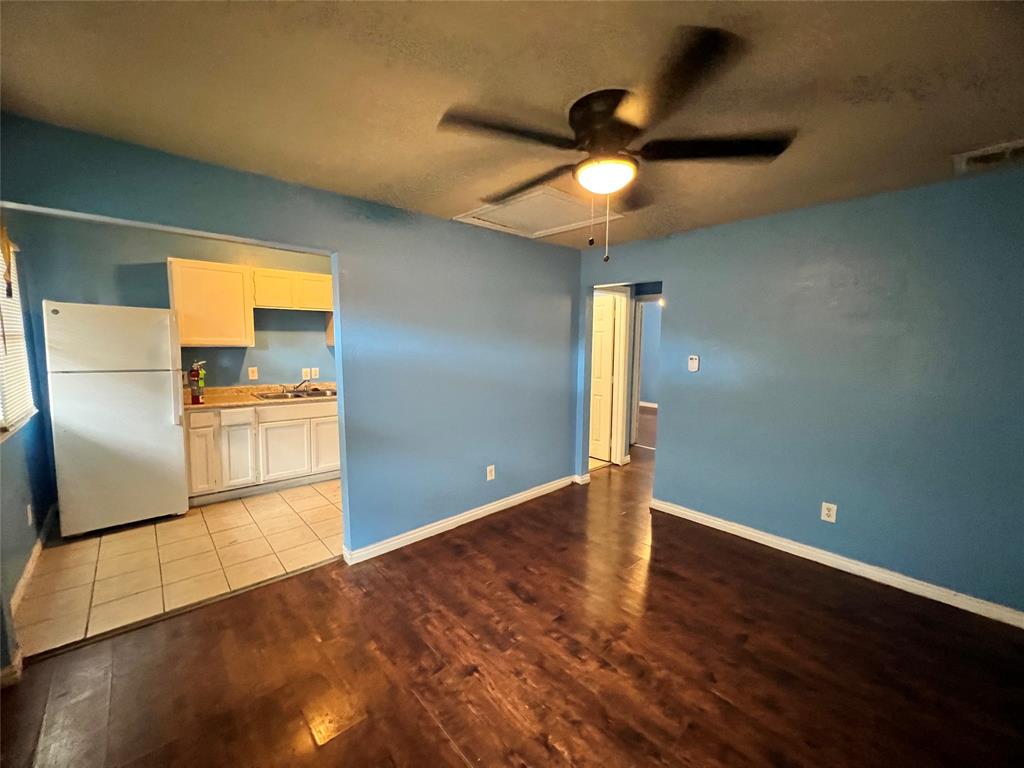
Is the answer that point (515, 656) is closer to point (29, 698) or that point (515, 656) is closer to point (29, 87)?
point (29, 698)

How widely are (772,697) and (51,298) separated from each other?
508 cm

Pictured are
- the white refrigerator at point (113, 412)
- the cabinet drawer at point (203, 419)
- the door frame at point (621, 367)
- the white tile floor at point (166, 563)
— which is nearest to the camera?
the white tile floor at point (166, 563)

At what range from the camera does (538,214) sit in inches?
A: 106

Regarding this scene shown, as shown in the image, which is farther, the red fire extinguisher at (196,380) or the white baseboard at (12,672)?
the red fire extinguisher at (196,380)

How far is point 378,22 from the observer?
1119mm

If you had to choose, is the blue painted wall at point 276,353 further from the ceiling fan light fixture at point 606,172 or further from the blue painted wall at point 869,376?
the ceiling fan light fixture at point 606,172

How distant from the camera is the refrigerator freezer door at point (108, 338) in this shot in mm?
2652

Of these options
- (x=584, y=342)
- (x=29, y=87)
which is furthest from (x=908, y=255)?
(x=29, y=87)

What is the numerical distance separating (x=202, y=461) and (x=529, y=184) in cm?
343

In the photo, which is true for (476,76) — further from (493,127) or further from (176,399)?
(176,399)

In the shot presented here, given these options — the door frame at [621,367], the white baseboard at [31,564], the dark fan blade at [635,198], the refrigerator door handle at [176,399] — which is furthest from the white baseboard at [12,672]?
the door frame at [621,367]

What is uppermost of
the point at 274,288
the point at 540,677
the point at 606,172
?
the point at 606,172

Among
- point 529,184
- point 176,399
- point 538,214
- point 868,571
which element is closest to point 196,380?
point 176,399

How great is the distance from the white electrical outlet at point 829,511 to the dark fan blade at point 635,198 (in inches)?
89.0
